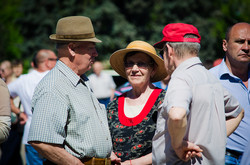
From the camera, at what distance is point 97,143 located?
2.81 meters

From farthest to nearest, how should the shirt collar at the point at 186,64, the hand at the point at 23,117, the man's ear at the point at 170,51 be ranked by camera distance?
the hand at the point at 23,117 → the man's ear at the point at 170,51 → the shirt collar at the point at 186,64

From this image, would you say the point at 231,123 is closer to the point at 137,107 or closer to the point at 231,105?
the point at 231,105

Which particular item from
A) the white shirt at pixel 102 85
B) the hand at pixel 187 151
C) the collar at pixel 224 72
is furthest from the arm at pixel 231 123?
the white shirt at pixel 102 85

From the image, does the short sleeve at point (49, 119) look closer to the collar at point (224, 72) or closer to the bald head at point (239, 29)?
the collar at point (224, 72)

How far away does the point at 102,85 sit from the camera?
34.1 feet

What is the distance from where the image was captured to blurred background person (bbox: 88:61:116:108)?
10.2m

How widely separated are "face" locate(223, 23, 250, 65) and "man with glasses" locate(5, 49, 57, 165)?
Answer: 3400 mm

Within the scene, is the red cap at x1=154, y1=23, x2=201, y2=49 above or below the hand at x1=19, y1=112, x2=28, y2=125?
above

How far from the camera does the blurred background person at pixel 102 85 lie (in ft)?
33.5

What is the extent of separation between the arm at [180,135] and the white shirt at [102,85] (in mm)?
7871

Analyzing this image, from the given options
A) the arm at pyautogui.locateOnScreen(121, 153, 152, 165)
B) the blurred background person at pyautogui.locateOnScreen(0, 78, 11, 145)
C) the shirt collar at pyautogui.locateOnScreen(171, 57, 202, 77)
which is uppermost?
the shirt collar at pyautogui.locateOnScreen(171, 57, 202, 77)

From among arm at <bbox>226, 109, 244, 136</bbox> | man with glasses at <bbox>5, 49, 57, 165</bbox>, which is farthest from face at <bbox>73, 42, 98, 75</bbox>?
man with glasses at <bbox>5, 49, 57, 165</bbox>

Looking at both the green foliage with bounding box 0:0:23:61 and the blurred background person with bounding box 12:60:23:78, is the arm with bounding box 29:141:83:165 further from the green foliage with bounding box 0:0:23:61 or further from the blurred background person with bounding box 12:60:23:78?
the green foliage with bounding box 0:0:23:61

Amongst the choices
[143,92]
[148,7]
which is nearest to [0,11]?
[148,7]
